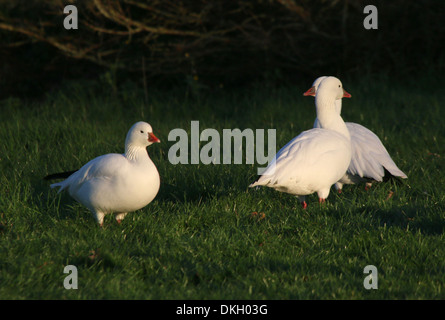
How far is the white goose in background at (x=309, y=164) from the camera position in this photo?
16.0 ft

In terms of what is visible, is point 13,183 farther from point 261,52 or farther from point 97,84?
point 261,52

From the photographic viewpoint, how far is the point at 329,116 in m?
5.80

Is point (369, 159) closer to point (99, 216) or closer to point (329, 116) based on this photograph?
point (329, 116)

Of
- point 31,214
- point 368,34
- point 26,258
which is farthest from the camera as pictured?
→ point 368,34

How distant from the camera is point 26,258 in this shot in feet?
13.3

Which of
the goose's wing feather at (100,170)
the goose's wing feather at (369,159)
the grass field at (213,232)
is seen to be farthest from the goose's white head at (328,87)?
the goose's wing feather at (100,170)

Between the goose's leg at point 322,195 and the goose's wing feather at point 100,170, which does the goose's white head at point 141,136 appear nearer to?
the goose's wing feather at point 100,170

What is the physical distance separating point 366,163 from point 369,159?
8cm

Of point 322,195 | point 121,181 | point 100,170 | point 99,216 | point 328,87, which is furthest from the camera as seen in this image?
point 328,87

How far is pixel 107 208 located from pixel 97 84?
19.1ft

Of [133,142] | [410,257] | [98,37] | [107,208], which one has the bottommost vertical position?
[410,257]

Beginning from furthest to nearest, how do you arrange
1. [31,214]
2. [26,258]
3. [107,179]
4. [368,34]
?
[368,34] → [31,214] → [107,179] → [26,258]

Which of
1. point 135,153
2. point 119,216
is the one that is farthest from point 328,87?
point 119,216

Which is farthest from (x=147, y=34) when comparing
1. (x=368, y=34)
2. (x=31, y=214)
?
(x=31, y=214)
